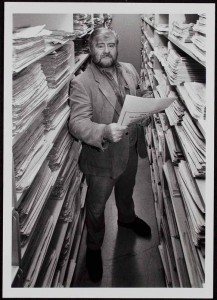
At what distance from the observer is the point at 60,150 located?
2768 mm

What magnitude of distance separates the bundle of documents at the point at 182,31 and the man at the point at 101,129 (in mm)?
391

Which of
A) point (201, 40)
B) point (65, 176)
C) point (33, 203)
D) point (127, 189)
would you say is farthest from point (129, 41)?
point (33, 203)

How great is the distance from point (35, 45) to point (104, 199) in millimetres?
1288

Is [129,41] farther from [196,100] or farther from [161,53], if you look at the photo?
[196,100]

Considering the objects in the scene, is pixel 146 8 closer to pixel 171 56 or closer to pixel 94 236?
pixel 171 56

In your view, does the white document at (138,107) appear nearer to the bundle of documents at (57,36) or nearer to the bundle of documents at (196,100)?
the bundle of documents at (196,100)

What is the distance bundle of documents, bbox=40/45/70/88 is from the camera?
254 centimetres

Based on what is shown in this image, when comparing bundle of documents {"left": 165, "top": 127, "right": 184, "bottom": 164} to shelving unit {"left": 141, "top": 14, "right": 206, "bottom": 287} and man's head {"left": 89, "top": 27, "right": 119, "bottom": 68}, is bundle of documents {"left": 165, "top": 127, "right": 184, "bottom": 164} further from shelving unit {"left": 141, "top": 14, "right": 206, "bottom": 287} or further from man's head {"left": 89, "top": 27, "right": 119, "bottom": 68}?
man's head {"left": 89, "top": 27, "right": 119, "bottom": 68}

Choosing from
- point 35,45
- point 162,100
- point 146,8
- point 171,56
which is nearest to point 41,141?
point 35,45

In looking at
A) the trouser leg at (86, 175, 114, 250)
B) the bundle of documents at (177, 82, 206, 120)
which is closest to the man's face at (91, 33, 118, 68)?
the bundle of documents at (177, 82, 206, 120)

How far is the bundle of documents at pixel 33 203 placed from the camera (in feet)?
6.02

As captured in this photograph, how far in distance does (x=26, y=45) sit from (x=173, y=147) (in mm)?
1241

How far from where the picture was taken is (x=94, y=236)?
2979mm

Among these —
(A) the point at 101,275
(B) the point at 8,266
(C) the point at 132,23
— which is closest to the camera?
(B) the point at 8,266
